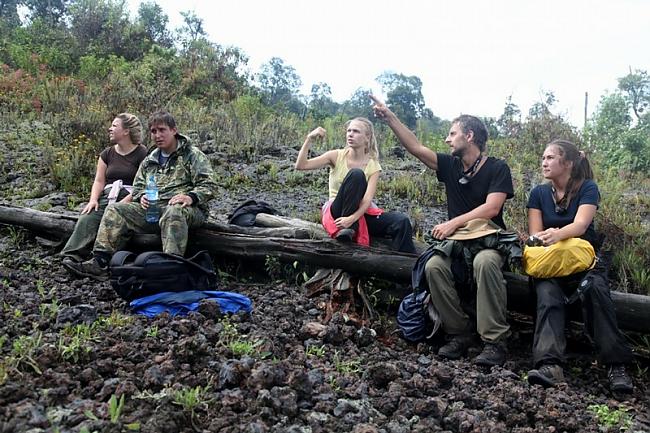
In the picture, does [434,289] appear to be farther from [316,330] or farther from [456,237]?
[316,330]

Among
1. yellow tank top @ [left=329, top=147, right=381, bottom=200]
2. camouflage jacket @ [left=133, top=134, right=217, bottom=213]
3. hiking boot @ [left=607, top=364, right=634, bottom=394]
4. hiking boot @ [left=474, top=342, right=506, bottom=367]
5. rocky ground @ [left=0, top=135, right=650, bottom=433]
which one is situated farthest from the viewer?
camouflage jacket @ [left=133, top=134, right=217, bottom=213]

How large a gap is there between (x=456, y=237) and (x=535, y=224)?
0.63m

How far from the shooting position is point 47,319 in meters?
3.85

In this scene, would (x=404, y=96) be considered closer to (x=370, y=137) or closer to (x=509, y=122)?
(x=509, y=122)

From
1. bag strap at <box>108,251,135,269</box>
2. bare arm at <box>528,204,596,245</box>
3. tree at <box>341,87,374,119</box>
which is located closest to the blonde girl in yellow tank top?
bare arm at <box>528,204,596,245</box>

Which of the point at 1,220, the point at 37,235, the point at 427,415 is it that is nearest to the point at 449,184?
the point at 427,415

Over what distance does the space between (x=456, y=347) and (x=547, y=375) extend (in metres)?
0.70

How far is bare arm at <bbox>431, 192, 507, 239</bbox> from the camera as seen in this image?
459 cm

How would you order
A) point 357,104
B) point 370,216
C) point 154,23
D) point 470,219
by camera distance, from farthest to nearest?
point 357,104
point 154,23
point 370,216
point 470,219

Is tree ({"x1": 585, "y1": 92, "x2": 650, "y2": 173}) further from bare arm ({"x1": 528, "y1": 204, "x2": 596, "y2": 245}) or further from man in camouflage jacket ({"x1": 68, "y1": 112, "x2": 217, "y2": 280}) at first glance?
man in camouflage jacket ({"x1": 68, "y1": 112, "x2": 217, "y2": 280})

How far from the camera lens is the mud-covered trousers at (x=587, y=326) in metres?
3.96

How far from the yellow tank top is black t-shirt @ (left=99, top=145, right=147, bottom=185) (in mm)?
2181

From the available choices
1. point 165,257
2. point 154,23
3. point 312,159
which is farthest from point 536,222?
point 154,23

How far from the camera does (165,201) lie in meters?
5.68
